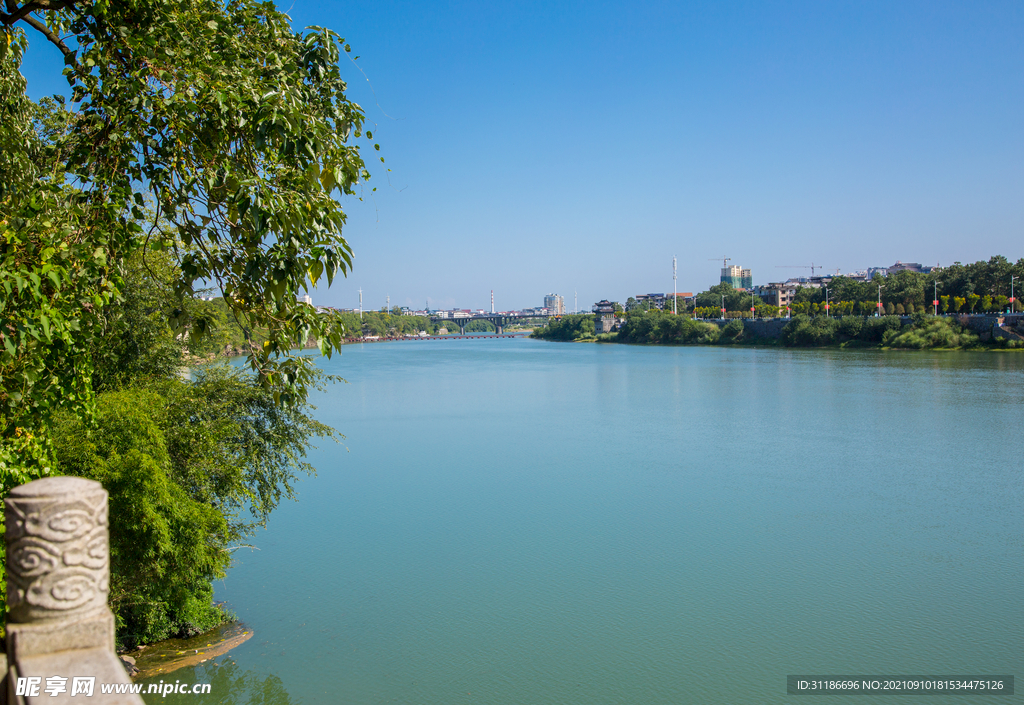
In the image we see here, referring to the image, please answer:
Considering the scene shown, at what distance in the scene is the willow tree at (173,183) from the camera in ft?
10.9

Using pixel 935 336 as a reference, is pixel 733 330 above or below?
above

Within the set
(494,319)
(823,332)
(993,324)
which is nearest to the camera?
(993,324)

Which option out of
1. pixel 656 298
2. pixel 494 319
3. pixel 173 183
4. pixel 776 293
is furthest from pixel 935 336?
pixel 656 298

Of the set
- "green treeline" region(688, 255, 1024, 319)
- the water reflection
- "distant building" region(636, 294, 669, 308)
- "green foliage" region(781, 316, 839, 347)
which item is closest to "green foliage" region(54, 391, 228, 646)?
the water reflection

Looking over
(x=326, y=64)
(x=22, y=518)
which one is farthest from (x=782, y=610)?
(x=22, y=518)

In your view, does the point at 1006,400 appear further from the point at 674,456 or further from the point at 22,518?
the point at 22,518

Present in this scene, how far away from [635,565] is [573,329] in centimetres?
8251

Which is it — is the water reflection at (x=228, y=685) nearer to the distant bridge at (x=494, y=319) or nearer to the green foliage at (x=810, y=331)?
the green foliage at (x=810, y=331)

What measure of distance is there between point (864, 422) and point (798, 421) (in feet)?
5.43

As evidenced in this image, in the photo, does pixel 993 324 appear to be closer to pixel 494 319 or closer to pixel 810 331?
pixel 810 331

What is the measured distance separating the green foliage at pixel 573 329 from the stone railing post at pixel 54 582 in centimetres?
8467

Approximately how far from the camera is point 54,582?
67.9 inches

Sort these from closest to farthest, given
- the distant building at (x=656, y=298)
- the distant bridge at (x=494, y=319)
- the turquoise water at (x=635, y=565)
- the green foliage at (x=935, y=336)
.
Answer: the turquoise water at (x=635, y=565) < the green foliage at (x=935, y=336) < the distant bridge at (x=494, y=319) < the distant building at (x=656, y=298)

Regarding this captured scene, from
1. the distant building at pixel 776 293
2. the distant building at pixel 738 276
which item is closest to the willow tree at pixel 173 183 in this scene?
the distant building at pixel 776 293
